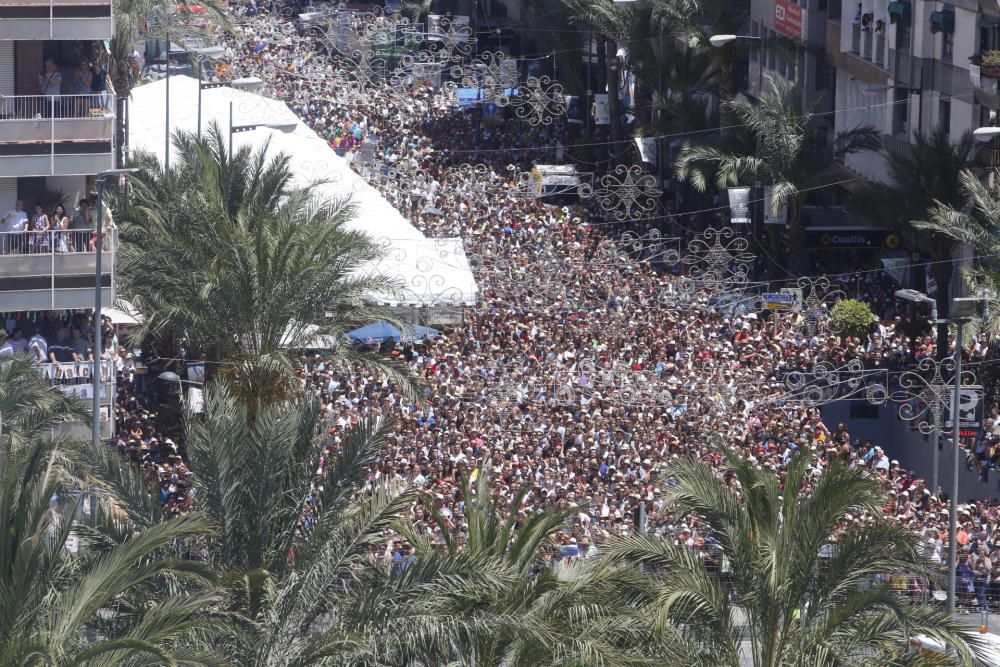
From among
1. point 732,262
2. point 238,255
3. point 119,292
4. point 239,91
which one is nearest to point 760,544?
point 238,255

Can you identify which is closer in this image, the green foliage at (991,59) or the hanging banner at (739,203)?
the green foliage at (991,59)

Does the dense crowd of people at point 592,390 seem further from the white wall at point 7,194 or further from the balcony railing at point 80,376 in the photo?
the white wall at point 7,194

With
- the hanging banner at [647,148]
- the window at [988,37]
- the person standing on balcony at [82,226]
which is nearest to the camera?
the person standing on balcony at [82,226]

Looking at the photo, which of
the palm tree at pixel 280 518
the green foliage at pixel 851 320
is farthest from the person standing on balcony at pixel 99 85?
the palm tree at pixel 280 518

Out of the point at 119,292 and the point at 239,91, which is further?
the point at 239,91

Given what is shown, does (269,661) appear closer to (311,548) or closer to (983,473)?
(311,548)

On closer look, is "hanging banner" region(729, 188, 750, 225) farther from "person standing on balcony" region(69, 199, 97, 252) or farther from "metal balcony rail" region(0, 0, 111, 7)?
"metal balcony rail" region(0, 0, 111, 7)

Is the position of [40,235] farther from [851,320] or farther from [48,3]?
[851,320]
